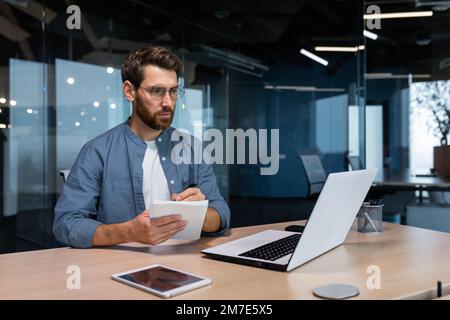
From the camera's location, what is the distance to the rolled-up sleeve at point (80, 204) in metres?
1.34

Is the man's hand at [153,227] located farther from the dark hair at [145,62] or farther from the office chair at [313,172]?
the office chair at [313,172]

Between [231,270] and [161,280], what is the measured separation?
7.8 inches

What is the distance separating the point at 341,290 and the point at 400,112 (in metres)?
6.18

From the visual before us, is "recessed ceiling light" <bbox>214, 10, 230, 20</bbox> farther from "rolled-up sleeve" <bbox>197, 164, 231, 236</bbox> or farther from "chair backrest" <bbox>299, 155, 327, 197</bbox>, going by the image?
"rolled-up sleeve" <bbox>197, 164, 231, 236</bbox>

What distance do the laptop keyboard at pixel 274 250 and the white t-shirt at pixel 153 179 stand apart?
0.53 metres

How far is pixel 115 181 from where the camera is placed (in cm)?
159

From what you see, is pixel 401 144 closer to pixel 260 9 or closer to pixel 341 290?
pixel 260 9

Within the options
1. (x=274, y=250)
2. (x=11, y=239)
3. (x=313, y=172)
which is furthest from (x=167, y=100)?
(x=313, y=172)

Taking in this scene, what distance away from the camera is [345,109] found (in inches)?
226

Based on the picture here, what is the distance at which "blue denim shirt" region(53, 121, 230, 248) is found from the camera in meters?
1.46

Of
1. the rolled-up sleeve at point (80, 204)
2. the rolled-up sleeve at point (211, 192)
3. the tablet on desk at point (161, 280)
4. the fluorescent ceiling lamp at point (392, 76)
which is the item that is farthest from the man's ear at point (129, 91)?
the fluorescent ceiling lamp at point (392, 76)

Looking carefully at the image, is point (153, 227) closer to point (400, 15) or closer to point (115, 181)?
point (115, 181)

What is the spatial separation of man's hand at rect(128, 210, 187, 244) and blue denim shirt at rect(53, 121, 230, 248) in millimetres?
205

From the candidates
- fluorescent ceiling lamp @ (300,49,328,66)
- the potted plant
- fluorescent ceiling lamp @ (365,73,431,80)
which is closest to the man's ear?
fluorescent ceiling lamp @ (300,49,328,66)
